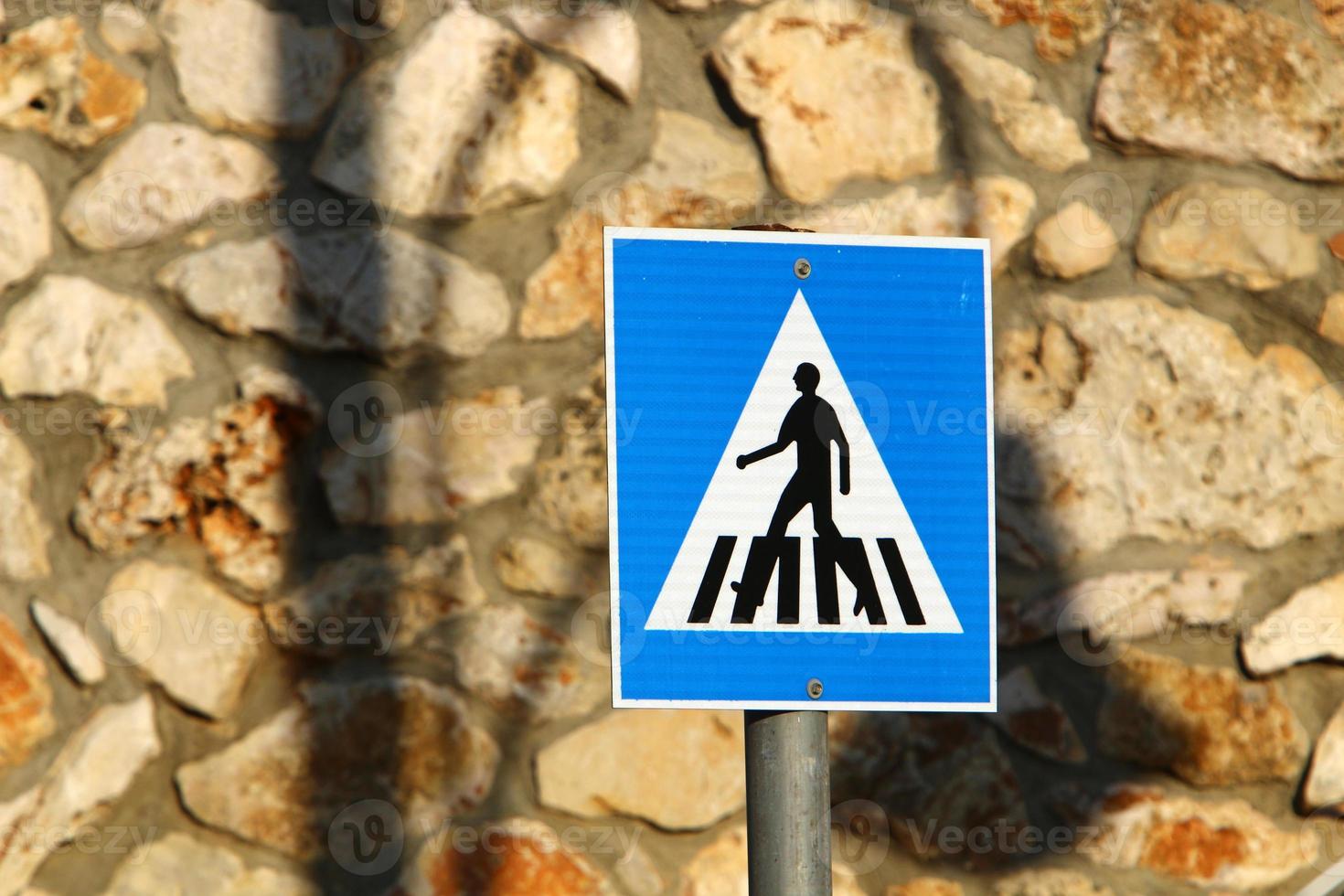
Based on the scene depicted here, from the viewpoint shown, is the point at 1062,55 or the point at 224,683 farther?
the point at 1062,55

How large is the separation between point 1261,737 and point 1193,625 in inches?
8.6

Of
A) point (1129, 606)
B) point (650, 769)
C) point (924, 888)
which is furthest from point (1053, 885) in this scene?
point (650, 769)

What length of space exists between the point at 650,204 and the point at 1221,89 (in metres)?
1.02

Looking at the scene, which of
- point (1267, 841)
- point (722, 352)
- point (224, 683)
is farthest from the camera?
point (1267, 841)

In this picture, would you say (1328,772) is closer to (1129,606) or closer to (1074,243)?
Result: (1129,606)

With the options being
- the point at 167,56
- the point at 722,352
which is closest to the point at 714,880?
the point at 722,352

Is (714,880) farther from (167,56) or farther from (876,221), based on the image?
(167,56)

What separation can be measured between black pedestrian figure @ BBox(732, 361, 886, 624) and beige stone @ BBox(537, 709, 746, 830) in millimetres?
1012

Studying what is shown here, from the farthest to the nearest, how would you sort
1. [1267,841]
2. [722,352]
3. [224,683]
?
[1267,841], [224,683], [722,352]

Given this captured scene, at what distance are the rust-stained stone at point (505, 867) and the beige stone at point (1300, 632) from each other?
113 centimetres

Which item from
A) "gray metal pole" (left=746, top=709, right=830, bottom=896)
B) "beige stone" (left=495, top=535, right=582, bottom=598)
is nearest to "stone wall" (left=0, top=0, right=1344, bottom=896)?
A: "beige stone" (left=495, top=535, right=582, bottom=598)

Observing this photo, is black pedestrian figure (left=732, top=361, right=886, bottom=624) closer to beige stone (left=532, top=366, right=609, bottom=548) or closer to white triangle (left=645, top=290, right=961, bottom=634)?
white triangle (left=645, top=290, right=961, bottom=634)

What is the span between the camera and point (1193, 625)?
2.30 metres

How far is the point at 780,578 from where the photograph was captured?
1.19 metres
